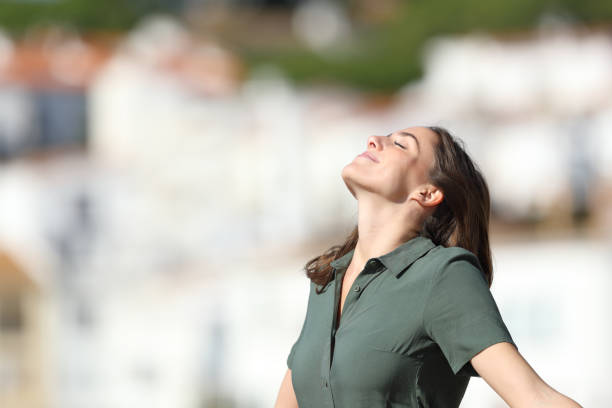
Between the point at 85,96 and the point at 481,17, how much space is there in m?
15.1

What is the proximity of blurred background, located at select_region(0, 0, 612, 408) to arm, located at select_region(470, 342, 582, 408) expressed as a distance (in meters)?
15.4

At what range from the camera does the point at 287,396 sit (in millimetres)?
2820

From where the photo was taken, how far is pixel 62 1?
5716 cm

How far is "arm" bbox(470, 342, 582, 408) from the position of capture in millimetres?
2336

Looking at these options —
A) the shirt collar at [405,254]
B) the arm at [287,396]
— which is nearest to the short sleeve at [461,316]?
the shirt collar at [405,254]

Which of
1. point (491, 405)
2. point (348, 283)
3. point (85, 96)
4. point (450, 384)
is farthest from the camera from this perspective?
point (85, 96)

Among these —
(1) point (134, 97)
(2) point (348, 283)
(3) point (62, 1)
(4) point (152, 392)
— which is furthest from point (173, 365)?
(3) point (62, 1)

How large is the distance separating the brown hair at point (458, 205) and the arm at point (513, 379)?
26 centimetres

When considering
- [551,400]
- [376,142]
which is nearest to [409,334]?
[551,400]

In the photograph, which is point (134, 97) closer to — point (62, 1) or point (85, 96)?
point (85, 96)

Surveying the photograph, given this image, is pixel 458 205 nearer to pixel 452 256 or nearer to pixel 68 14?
pixel 452 256

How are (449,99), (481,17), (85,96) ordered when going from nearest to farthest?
(449,99), (85,96), (481,17)

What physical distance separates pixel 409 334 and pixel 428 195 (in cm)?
34

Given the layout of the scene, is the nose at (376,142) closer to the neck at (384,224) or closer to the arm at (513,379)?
the neck at (384,224)
